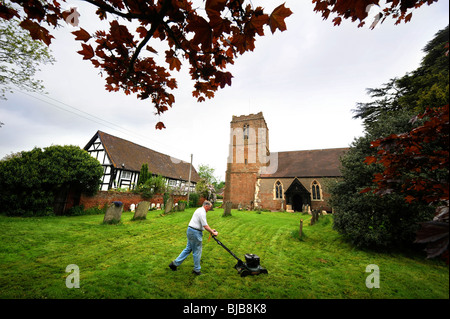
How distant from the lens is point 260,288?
3465mm

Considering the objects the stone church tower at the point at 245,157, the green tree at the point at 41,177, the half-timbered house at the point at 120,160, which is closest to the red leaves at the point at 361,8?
the green tree at the point at 41,177

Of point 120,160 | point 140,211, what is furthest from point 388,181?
point 120,160

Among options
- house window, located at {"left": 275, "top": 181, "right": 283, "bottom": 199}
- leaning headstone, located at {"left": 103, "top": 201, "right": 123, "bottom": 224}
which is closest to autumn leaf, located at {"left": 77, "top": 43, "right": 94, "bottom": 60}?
leaning headstone, located at {"left": 103, "top": 201, "right": 123, "bottom": 224}

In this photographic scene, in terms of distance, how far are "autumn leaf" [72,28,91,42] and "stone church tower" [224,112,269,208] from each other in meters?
24.5

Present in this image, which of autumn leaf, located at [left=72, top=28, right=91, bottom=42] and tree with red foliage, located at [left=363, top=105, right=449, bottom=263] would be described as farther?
autumn leaf, located at [left=72, top=28, right=91, bottom=42]

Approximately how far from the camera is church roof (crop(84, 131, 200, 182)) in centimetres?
1980

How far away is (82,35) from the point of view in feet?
7.73

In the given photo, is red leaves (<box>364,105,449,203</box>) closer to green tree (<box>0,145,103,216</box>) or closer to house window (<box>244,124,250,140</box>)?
green tree (<box>0,145,103,216</box>)

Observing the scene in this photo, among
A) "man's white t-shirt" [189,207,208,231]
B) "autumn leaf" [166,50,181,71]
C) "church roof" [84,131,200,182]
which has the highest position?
"church roof" [84,131,200,182]

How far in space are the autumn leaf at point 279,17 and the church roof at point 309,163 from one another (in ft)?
77.0

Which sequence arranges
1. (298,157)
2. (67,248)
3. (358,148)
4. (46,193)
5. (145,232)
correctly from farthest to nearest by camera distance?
(298,157) < (46,193) < (145,232) < (358,148) < (67,248)

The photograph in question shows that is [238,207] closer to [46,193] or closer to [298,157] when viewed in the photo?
[298,157]

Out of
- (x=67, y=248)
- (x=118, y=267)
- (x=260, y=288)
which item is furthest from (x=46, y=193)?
(x=260, y=288)
